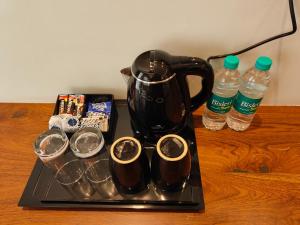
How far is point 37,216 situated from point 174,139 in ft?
1.19

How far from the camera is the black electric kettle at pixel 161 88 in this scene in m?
0.57

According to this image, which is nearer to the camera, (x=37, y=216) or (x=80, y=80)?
(x=37, y=216)

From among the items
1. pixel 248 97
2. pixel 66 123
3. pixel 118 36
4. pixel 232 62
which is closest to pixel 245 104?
pixel 248 97

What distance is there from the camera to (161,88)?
1.88 ft

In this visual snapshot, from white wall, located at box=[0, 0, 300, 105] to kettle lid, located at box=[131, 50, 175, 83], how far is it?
13 cm

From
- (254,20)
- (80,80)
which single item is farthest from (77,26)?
(254,20)

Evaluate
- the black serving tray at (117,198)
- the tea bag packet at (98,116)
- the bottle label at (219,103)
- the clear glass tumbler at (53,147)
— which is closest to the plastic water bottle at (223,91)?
the bottle label at (219,103)

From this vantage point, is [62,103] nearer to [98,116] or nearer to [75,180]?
[98,116]

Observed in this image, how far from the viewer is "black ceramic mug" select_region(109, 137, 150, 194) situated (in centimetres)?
54

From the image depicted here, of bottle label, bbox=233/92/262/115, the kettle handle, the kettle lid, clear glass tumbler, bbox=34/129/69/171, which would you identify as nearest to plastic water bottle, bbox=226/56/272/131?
bottle label, bbox=233/92/262/115

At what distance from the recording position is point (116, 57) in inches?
28.8

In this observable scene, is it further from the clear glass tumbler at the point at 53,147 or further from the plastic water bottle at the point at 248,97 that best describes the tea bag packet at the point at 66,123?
the plastic water bottle at the point at 248,97

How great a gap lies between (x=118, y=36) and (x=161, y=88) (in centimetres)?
21

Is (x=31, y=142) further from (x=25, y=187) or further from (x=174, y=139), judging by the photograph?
(x=174, y=139)
